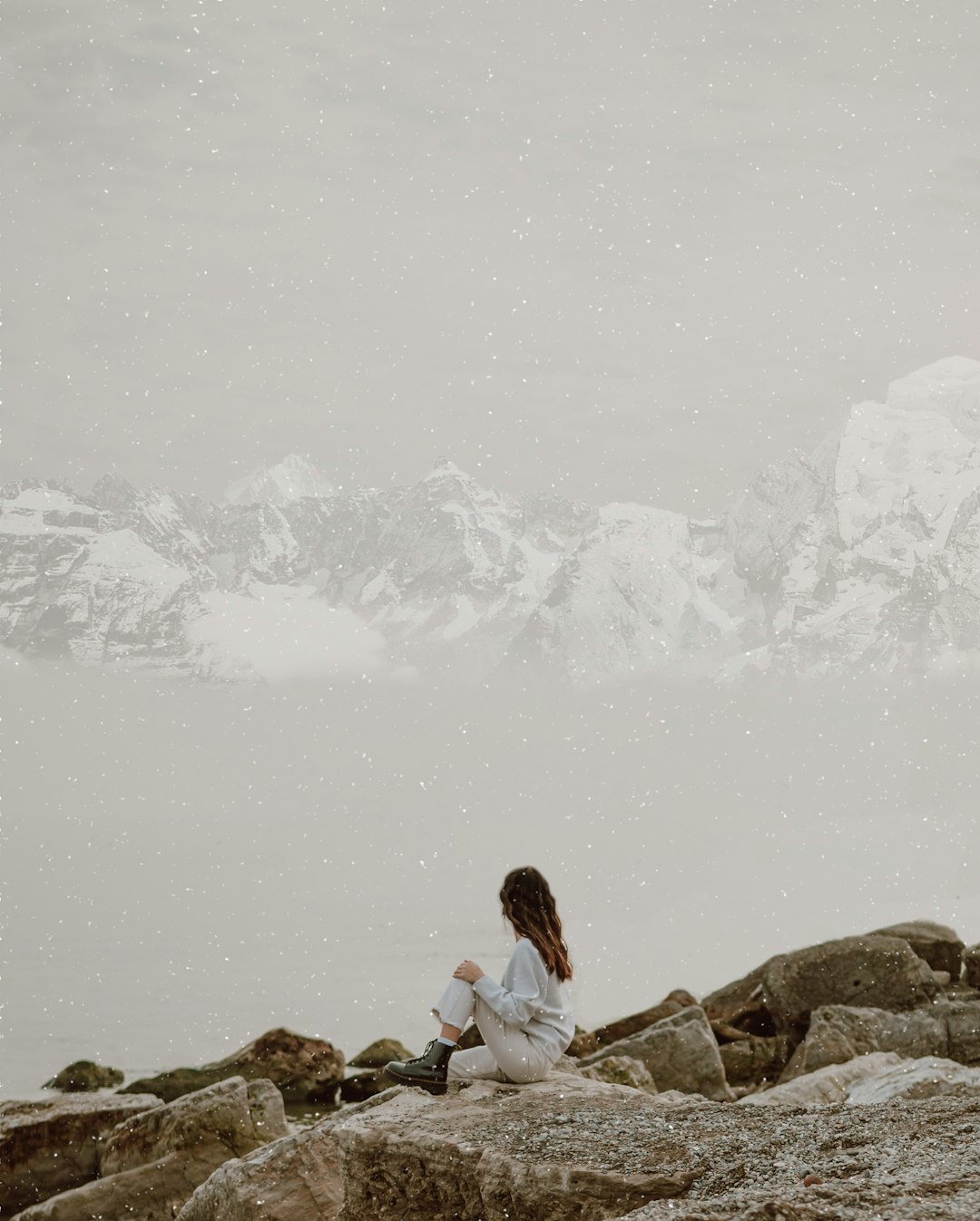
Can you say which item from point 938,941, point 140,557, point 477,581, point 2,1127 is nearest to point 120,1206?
point 2,1127

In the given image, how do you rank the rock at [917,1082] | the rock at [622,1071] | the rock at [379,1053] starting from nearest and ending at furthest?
the rock at [917,1082] < the rock at [622,1071] < the rock at [379,1053]

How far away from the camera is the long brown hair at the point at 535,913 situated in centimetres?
643

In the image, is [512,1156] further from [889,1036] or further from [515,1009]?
[889,1036]

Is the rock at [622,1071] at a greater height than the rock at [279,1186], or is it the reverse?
the rock at [279,1186]

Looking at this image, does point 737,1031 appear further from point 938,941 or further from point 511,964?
point 511,964

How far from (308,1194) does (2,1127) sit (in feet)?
22.2

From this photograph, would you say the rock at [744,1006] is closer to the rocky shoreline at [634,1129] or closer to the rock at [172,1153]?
the rocky shoreline at [634,1129]

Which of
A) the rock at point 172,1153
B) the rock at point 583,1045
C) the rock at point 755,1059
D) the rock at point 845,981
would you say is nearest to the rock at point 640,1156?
the rock at point 172,1153

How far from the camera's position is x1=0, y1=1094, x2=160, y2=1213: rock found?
43.5ft

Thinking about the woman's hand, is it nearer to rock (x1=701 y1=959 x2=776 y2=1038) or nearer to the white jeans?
the white jeans

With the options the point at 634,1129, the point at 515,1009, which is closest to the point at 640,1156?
the point at 634,1129

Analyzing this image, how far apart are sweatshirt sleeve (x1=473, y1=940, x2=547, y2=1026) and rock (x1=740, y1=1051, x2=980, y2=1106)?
2.98 meters

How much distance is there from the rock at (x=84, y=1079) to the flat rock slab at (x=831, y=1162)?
20.5 metres

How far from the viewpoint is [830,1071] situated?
1203cm
